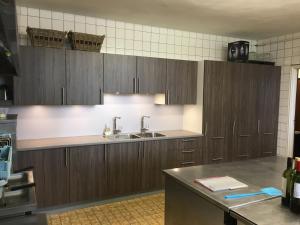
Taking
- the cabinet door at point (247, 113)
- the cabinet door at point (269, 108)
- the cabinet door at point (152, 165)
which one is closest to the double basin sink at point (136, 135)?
the cabinet door at point (152, 165)

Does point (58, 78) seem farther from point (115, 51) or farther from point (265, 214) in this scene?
point (265, 214)

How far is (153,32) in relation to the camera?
A: 13.6 feet

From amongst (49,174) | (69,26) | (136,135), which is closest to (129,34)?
(69,26)

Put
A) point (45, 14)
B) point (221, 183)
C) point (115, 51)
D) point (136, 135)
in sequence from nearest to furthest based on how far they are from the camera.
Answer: point (221, 183) < point (45, 14) < point (115, 51) < point (136, 135)

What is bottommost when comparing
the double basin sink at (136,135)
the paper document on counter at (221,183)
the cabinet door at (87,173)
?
the cabinet door at (87,173)

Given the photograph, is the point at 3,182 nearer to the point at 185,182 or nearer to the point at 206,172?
the point at 185,182

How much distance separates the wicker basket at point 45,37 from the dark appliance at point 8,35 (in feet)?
5.67

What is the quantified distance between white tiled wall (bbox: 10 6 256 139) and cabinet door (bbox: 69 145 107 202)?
0.57 m

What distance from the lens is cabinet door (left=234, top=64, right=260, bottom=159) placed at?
4.32 m

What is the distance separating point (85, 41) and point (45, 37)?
1.61 feet

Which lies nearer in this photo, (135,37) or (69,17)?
(69,17)

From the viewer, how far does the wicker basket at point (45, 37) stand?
121 inches

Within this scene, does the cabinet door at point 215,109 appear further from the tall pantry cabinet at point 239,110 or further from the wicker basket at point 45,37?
the wicker basket at point 45,37

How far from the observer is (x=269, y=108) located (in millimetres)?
4617
